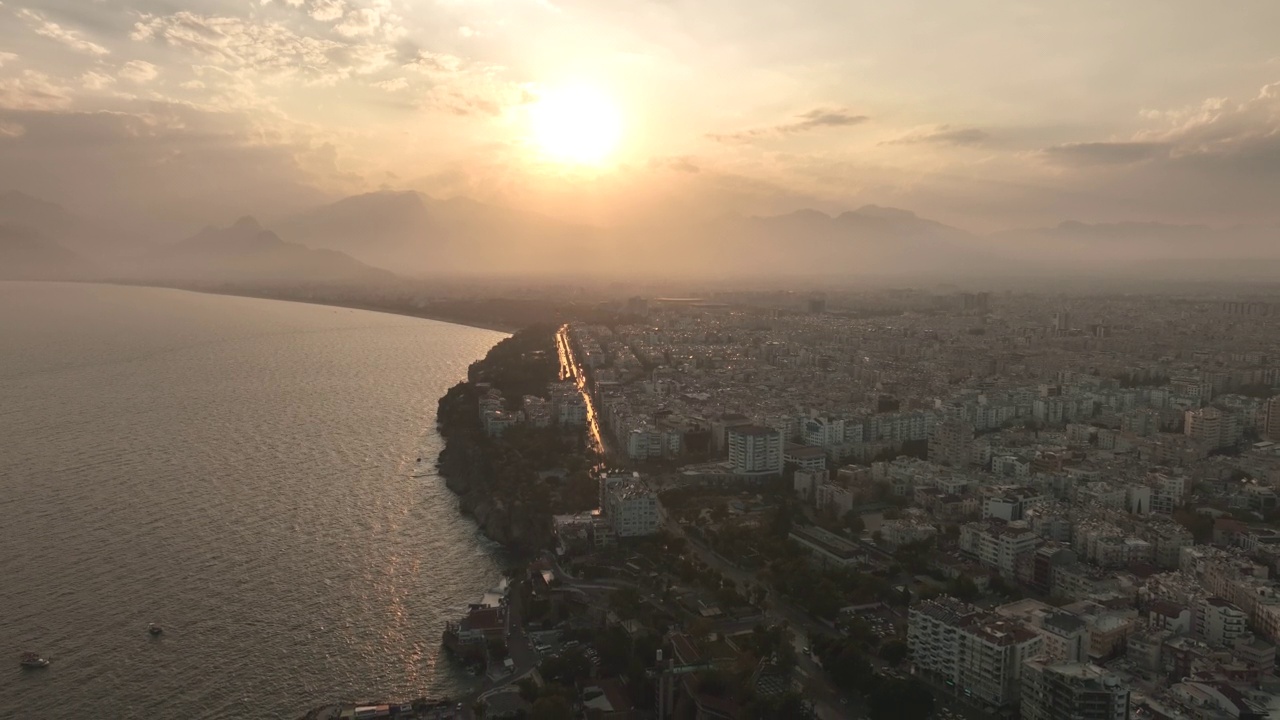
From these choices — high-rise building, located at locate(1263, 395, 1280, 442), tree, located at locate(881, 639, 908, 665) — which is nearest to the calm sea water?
tree, located at locate(881, 639, 908, 665)

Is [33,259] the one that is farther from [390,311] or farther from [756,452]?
[756,452]

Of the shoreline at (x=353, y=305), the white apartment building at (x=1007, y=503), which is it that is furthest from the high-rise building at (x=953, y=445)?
the shoreline at (x=353, y=305)

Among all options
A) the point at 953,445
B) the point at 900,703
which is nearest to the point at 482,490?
the point at 900,703

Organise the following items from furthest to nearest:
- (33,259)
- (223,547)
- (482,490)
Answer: (33,259) < (482,490) < (223,547)

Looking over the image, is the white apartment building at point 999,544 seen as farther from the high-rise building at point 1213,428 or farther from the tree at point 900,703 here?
the high-rise building at point 1213,428

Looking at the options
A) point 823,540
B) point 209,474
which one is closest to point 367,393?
point 209,474

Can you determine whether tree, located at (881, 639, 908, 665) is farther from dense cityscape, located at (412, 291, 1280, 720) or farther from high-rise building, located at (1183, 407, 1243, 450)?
high-rise building, located at (1183, 407, 1243, 450)
